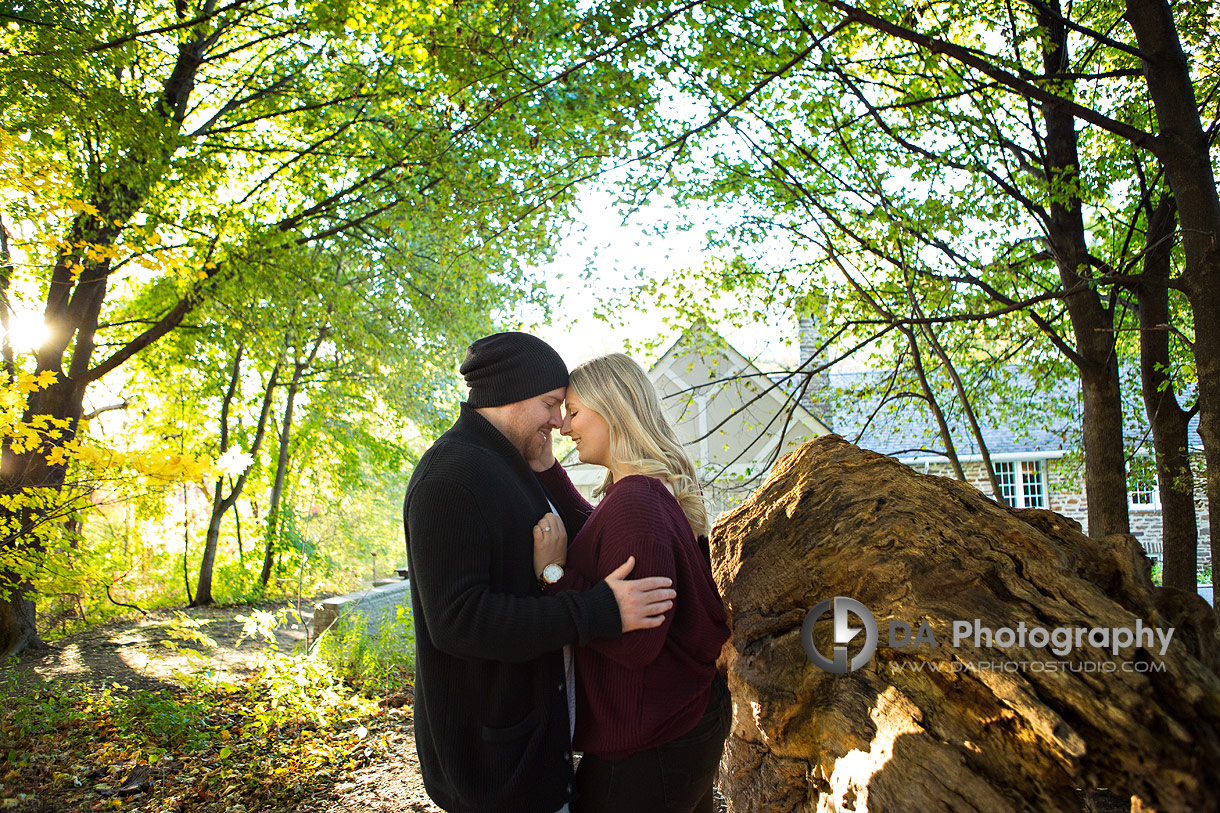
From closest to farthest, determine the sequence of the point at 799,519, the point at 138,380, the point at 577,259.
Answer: the point at 799,519 < the point at 577,259 < the point at 138,380

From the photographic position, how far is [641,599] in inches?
81.9

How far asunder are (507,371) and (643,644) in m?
0.90

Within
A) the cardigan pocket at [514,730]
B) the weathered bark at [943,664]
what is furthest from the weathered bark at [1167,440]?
the cardigan pocket at [514,730]

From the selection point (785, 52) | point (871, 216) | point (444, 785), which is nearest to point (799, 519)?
point (444, 785)

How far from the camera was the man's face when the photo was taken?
8.14 feet

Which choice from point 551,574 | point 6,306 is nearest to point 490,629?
point 551,574

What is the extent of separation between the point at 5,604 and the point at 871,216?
9.09 m

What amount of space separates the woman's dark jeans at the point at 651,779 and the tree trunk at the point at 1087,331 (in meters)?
4.54

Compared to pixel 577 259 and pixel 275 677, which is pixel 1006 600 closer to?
pixel 275 677

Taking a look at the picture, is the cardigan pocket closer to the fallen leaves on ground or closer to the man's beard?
the man's beard

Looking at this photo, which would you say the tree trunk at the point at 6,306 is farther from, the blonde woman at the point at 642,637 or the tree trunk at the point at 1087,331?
the tree trunk at the point at 1087,331

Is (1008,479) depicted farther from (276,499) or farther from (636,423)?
(636,423)

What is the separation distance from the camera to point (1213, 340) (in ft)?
13.5

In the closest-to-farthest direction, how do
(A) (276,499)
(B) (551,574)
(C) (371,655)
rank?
1. (B) (551,574)
2. (C) (371,655)
3. (A) (276,499)
